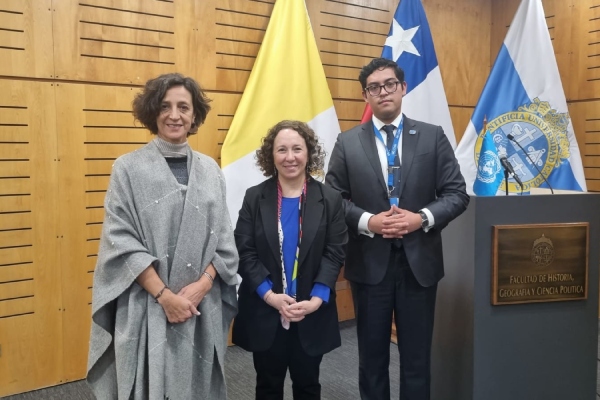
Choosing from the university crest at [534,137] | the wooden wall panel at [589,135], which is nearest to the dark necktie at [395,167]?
the university crest at [534,137]

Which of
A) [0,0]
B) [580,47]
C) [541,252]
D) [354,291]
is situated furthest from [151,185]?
[580,47]

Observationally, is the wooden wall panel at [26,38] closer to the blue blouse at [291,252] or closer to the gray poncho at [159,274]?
the gray poncho at [159,274]

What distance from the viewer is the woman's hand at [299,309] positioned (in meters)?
1.72

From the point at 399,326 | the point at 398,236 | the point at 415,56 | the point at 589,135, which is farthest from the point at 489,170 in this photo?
the point at 589,135

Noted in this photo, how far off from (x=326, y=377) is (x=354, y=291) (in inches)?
40.9

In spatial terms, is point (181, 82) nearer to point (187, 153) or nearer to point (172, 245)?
point (187, 153)

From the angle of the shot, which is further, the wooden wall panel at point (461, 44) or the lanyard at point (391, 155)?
the wooden wall panel at point (461, 44)

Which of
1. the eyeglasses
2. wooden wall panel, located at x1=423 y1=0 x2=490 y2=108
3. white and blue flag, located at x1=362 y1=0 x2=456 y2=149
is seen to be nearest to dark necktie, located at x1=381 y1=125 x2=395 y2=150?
the eyeglasses

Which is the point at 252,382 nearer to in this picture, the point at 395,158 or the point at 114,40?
the point at 395,158

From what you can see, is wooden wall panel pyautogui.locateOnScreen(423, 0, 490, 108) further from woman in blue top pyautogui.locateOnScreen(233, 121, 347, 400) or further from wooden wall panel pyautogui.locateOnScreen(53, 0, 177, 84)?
woman in blue top pyautogui.locateOnScreen(233, 121, 347, 400)

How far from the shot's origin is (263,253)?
1.80 m

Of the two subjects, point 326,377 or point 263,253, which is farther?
point 326,377

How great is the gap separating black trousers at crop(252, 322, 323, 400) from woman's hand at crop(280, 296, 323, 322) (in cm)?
9

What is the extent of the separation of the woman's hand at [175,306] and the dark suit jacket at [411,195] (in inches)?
28.5
